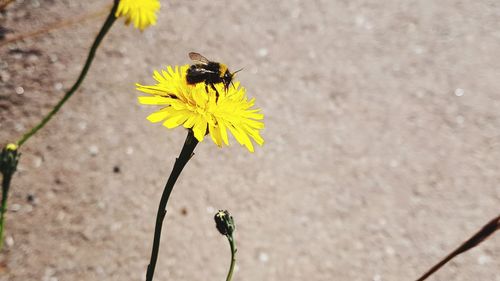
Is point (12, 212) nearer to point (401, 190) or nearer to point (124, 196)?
point (124, 196)

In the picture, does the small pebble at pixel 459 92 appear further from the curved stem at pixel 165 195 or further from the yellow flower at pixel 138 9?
the curved stem at pixel 165 195

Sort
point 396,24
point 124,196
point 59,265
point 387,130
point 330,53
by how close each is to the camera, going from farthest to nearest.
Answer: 1. point 396,24
2. point 330,53
3. point 387,130
4. point 124,196
5. point 59,265

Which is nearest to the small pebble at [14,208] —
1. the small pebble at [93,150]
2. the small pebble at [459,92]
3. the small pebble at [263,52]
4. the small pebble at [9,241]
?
the small pebble at [9,241]

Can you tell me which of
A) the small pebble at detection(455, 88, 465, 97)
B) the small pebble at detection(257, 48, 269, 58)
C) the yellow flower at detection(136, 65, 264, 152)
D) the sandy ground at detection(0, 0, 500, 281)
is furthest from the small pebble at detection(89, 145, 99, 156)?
the small pebble at detection(455, 88, 465, 97)

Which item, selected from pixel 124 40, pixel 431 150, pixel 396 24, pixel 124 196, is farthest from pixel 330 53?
pixel 124 196

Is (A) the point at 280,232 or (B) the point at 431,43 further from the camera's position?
(B) the point at 431,43

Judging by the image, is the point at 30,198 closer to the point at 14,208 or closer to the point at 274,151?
the point at 14,208

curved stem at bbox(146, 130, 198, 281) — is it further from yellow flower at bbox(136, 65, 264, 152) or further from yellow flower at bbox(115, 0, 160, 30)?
yellow flower at bbox(115, 0, 160, 30)
